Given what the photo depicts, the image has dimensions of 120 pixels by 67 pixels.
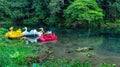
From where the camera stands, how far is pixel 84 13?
3875 centimetres

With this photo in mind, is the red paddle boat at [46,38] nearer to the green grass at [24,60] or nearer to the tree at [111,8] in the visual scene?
the green grass at [24,60]

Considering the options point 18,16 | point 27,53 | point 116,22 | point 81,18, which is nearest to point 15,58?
point 27,53

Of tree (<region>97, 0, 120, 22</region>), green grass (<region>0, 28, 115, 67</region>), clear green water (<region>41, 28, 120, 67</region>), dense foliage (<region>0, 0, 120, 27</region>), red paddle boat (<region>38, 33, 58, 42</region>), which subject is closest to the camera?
green grass (<region>0, 28, 115, 67</region>)

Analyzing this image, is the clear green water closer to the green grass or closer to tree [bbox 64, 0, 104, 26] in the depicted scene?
the green grass

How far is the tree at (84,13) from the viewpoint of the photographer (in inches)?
1515

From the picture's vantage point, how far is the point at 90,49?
23.3m

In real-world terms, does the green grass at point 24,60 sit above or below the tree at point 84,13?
above

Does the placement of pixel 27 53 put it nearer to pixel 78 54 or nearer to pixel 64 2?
pixel 78 54

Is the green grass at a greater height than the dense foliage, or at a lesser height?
greater

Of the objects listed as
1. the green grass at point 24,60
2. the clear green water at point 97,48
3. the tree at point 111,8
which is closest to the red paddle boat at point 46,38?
the clear green water at point 97,48

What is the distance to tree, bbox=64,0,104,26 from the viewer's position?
3847cm

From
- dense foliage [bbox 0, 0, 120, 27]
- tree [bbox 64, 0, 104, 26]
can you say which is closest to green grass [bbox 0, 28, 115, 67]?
tree [bbox 64, 0, 104, 26]

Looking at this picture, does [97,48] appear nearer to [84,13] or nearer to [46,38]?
[46,38]

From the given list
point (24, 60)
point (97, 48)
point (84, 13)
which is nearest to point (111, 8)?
point (84, 13)
